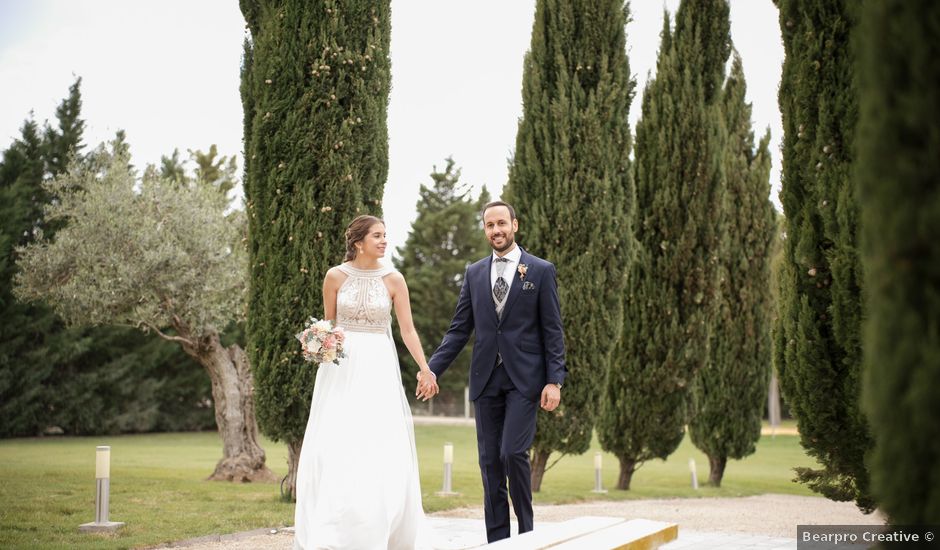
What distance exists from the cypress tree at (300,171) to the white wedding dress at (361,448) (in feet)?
9.81

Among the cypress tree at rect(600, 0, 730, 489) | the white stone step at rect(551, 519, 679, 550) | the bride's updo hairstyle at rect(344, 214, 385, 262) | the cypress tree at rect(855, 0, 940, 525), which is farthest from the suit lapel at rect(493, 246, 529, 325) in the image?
the cypress tree at rect(600, 0, 730, 489)

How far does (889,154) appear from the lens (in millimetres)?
1842

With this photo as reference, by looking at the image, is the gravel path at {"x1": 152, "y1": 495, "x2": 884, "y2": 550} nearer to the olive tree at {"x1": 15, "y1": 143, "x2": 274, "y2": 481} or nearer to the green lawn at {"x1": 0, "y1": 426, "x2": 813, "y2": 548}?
the green lawn at {"x1": 0, "y1": 426, "x2": 813, "y2": 548}

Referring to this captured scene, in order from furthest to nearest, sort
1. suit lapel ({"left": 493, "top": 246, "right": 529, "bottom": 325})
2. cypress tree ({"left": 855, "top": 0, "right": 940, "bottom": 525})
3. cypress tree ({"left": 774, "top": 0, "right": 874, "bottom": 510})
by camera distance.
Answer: suit lapel ({"left": 493, "top": 246, "right": 529, "bottom": 325})
cypress tree ({"left": 774, "top": 0, "right": 874, "bottom": 510})
cypress tree ({"left": 855, "top": 0, "right": 940, "bottom": 525})

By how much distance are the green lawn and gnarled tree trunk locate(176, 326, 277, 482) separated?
0.65m

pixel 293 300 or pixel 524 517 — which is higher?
pixel 293 300

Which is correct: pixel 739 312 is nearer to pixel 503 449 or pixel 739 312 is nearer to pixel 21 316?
pixel 503 449

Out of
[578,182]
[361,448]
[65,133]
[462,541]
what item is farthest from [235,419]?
[65,133]

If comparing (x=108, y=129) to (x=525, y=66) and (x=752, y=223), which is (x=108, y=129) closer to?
(x=525, y=66)

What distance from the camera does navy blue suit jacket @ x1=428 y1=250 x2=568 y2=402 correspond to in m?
5.42

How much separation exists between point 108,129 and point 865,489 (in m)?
18.9

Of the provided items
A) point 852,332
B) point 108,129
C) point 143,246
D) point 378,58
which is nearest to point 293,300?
point 378,58

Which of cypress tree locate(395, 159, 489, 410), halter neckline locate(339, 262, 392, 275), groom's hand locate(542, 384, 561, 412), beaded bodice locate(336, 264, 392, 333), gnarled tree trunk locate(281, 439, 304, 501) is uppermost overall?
cypress tree locate(395, 159, 489, 410)

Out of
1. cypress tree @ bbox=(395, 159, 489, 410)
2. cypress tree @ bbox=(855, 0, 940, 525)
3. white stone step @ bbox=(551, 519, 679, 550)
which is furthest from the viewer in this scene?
cypress tree @ bbox=(395, 159, 489, 410)
